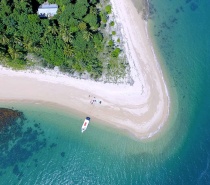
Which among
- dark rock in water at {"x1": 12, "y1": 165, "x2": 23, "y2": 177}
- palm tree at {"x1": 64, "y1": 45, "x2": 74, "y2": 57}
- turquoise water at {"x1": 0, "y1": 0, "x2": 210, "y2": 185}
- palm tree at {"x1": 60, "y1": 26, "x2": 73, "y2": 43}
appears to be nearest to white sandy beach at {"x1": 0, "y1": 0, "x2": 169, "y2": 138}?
turquoise water at {"x1": 0, "y1": 0, "x2": 210, "y2": 185}

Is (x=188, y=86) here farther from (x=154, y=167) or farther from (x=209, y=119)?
(x=154, y=167)

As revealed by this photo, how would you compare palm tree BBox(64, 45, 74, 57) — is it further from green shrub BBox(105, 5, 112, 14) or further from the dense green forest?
green shrub BBox(105, 5, 112, 14)

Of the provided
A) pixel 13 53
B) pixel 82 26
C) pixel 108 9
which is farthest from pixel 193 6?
pixel 13 53

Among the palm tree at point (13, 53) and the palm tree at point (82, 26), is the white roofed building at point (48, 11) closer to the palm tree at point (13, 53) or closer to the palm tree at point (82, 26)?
the palm tree at point (82, 26)

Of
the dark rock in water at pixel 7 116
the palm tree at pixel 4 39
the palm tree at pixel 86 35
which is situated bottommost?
the dark rock in water at pixel 7 116

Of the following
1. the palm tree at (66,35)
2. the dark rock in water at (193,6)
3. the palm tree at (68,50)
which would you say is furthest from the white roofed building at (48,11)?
the dark rock in water at (193,6)

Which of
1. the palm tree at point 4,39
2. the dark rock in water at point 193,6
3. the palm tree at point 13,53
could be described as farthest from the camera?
the dark rock in water at point 193,6

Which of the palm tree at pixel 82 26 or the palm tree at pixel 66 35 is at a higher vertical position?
the palm tree at pixel 82 26
